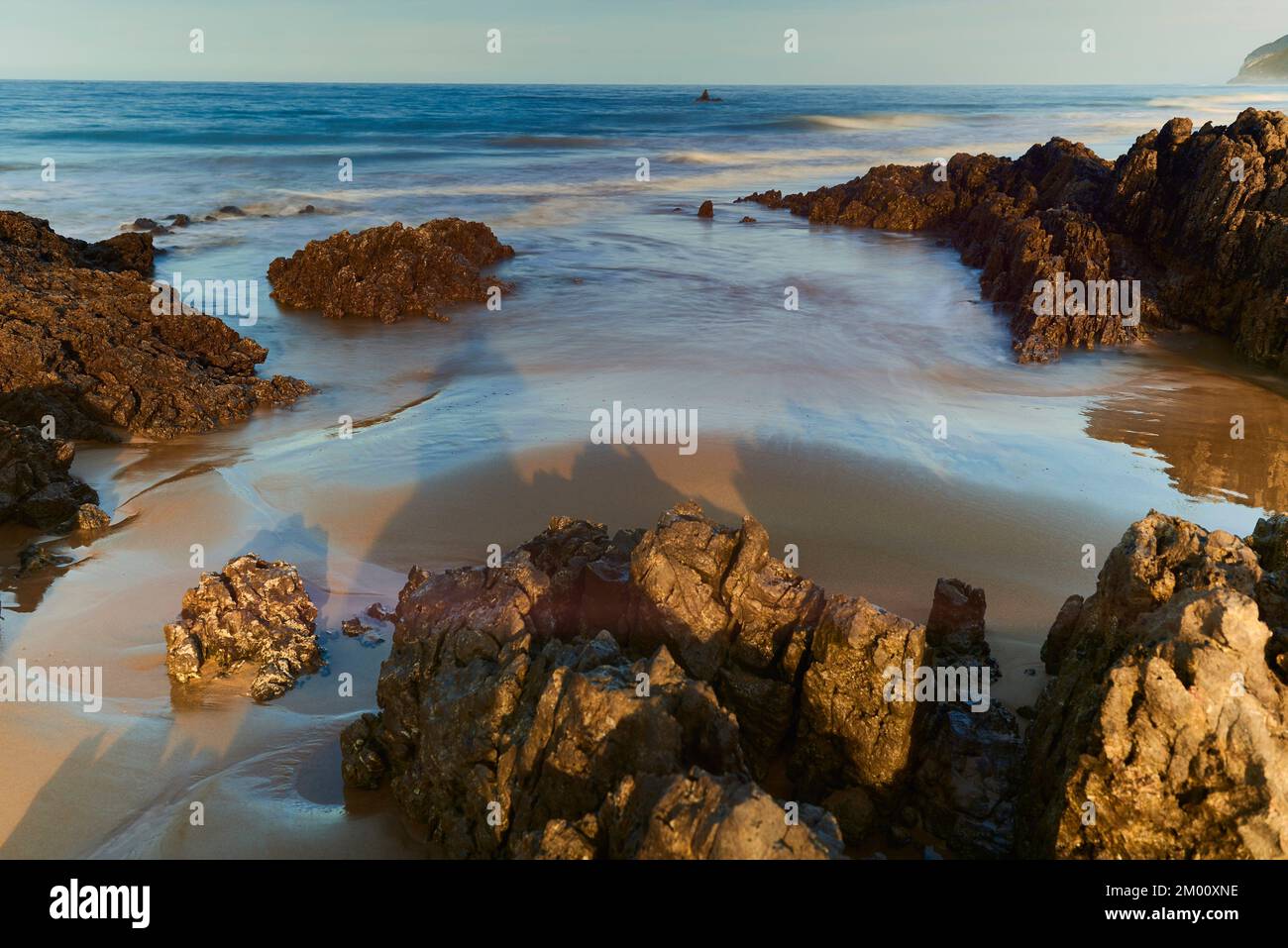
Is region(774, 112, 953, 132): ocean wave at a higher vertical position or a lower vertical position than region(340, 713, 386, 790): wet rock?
higher

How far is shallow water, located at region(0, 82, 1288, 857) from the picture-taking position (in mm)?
5246

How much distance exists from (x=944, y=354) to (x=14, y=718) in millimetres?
12122

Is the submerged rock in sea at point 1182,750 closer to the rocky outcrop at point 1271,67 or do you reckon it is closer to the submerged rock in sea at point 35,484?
the submerged rock in sea at point 35,484

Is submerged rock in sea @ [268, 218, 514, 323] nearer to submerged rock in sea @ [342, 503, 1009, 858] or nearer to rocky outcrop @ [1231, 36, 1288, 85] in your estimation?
submerged rock in sea @ [342, 503, 1009, 858]

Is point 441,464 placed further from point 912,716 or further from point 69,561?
point 912,716

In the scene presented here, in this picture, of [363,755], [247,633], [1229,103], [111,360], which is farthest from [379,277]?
[1229,103]

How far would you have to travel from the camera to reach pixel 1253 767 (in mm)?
3436

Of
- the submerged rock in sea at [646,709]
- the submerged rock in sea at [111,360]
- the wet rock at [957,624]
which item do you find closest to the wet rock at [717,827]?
the submerged rock in sea at [646,709]

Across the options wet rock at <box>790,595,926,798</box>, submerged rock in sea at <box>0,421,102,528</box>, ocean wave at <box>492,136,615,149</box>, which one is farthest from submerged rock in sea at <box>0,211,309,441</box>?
ocean wave at <box>492,136,615,149</box>

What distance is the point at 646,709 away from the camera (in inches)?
151

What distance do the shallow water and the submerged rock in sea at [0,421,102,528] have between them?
33 cm

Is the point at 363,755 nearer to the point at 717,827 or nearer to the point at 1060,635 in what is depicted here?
the point at 717,827

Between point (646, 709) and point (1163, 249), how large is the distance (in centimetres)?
1609
